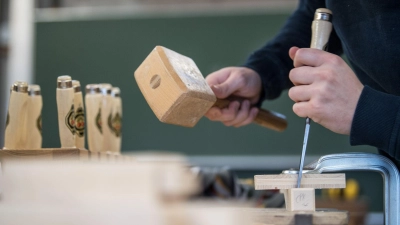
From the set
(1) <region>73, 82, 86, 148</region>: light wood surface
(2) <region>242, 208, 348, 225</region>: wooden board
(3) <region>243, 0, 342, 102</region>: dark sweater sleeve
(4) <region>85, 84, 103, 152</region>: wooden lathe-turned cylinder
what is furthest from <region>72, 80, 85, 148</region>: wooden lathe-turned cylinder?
(2) <region>242, 208, 348, 225</region>: wooden board

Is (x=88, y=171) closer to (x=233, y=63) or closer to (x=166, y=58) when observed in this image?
(x=166, y=58)

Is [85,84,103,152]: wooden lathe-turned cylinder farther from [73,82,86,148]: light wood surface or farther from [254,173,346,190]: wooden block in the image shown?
[254,173,346,190]: wooden block

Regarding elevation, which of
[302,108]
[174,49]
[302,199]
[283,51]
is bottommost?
[302,199]

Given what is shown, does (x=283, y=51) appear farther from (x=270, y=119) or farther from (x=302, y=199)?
(x=302, y=199)

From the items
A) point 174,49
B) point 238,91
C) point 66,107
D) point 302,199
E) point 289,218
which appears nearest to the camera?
point 289,218

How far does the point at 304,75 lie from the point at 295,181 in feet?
0.53

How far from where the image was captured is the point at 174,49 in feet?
11.6

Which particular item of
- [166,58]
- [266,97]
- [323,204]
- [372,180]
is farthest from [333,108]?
[372,180]

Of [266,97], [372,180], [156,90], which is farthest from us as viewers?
[372,180]

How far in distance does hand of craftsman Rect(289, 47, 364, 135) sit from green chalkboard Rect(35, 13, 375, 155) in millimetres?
2565

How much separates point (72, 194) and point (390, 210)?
0.58 meters

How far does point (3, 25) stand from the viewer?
3.81 metres

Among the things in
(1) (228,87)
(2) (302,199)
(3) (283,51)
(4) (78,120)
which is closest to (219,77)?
(1) (228,87)

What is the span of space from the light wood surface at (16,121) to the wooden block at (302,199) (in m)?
0.57
